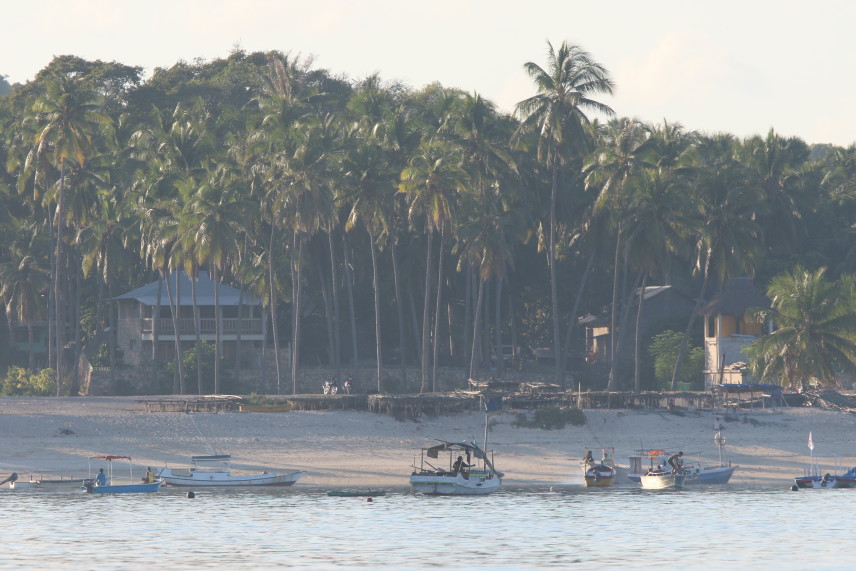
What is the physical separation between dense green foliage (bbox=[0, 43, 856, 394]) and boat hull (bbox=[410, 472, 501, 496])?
2376 centimetres

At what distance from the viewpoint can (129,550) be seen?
149 ft

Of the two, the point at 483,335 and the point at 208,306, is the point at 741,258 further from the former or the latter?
the point at 208,306

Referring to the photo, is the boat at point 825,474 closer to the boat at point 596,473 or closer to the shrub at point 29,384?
the boat at point 596,473

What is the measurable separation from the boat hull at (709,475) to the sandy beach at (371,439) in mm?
2106

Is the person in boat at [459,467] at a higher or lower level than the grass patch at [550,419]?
lower

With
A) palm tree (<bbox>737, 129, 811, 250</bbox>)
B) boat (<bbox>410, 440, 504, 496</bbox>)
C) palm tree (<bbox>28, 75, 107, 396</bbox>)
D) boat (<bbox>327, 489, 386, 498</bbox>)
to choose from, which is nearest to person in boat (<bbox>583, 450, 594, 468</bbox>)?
boat (<bbox>410, 440, 504, 496</bbox>)

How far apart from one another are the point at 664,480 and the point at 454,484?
1002cm

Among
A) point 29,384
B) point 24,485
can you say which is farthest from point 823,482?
point 29,384

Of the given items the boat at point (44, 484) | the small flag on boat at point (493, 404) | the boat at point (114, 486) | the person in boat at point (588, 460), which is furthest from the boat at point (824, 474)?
the boat at point (44, 484)

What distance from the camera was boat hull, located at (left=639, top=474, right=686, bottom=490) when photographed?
62750 mm

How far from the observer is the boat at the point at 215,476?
198ft

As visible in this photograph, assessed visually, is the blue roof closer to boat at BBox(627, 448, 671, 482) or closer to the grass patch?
the grass patch

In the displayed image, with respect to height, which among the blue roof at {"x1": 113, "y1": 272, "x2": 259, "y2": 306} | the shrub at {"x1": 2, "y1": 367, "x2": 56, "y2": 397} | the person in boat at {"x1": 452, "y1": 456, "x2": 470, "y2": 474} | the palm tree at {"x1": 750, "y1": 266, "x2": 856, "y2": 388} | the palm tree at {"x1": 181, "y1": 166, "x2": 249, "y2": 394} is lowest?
the person in boat at {"x1": 452, "y1": 456, "x2": 470, "y2": 474}

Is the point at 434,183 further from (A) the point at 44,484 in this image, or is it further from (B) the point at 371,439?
(A) the point at 44,484
